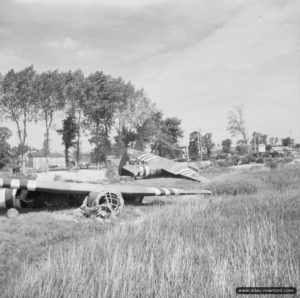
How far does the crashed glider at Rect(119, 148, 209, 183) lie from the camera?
21.4 meters

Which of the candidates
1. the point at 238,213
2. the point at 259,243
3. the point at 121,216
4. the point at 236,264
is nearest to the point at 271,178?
the point at 238,213

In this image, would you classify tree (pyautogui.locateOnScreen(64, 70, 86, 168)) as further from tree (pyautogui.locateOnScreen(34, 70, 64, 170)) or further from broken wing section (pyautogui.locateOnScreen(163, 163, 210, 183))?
broken wing section (pyautogui.locateOnScreen(163, 163, 210, 183))

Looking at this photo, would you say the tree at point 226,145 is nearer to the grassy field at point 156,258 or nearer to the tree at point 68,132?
the tree at point 68,132

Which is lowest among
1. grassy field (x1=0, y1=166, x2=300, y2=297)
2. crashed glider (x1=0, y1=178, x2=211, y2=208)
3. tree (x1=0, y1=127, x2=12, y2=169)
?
grassy field (x1=0, y1=166, x2=300, y2=297)

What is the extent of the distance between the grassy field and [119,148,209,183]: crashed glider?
14114 mm

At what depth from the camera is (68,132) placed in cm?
4272

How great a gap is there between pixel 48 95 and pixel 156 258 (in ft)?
120

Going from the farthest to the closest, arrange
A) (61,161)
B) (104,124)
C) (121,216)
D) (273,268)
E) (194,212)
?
(61,161) < (104,124) < (121,216) < (194,212) < (273,268)

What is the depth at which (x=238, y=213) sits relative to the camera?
24.7 ft

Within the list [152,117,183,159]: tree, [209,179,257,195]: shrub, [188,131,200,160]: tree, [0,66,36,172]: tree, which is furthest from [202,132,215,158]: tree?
[209,179,257,195]: shrub

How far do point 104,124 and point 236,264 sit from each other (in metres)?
40.2

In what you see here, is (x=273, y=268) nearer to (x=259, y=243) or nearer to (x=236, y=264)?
(x=236, y=264)

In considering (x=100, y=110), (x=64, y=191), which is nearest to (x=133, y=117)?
(x=100, y=110)

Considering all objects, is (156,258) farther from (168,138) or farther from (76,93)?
(168,138)
